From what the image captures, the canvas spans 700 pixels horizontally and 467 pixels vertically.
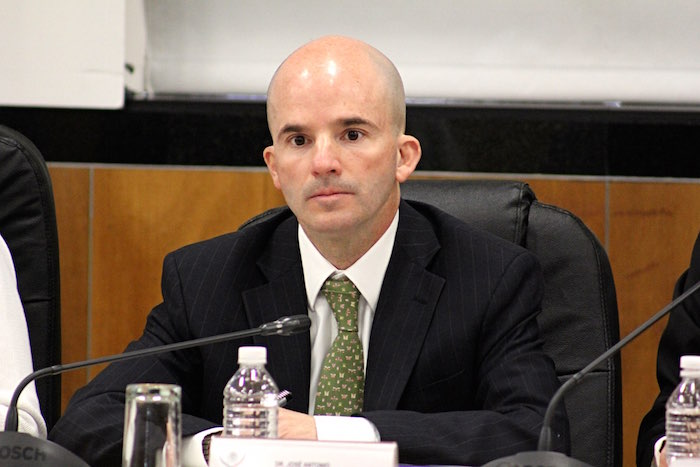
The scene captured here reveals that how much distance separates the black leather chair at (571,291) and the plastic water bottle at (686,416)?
64 cm

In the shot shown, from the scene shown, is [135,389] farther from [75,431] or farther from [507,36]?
[507,36]

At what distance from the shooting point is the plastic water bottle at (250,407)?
1.81m

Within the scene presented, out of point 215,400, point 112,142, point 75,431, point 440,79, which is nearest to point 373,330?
point 215,400

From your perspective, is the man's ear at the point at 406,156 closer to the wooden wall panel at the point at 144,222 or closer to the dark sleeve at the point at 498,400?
the dark sleeve at the point at 498,400

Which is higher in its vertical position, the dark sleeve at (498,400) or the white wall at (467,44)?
the white wall at (467,44)

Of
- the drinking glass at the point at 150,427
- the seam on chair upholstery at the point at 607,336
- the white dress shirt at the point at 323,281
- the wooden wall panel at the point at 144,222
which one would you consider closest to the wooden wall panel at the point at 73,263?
the wooden wall panel at the point at 144,222

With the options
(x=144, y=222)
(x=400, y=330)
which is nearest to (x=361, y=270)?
(x=400, y=330)

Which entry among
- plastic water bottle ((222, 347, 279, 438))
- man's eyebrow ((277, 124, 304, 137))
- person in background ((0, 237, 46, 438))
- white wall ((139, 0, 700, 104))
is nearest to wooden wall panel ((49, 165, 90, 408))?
white wall ((139, 0, 700, 104))

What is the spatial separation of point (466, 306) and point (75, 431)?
0.82 meters

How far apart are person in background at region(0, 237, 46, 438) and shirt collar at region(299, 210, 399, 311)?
0.60 meters

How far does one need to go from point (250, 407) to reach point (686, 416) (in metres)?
0.68

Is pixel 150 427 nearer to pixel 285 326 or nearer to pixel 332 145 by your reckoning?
pixel 285 326

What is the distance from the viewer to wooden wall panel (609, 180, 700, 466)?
322cm

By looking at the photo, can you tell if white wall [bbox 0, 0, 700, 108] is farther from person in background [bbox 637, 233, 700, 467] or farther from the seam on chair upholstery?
person in background [bbox 637, 233, 700, 467]
